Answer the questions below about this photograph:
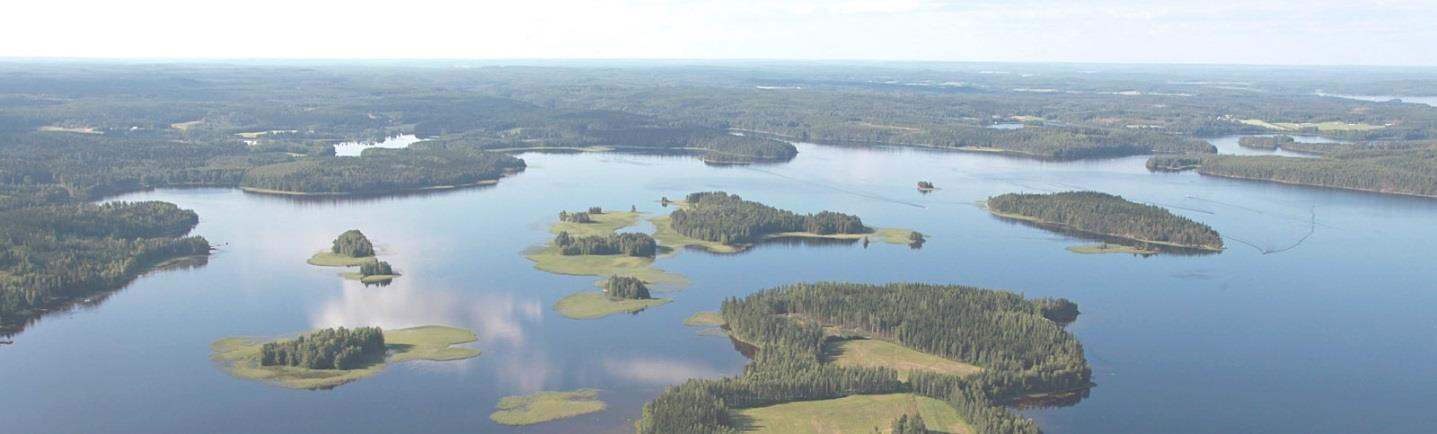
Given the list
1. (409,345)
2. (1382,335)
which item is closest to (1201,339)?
(1382,335)

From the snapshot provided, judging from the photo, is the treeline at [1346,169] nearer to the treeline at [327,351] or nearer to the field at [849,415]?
the field at [849,415]

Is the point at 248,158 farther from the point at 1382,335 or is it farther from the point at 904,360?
the point at 1382,335

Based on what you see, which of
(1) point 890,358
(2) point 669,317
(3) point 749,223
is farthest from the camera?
(3) point 749,223

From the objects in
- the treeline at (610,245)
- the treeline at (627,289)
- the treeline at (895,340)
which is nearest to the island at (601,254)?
the treeline at (610,245)

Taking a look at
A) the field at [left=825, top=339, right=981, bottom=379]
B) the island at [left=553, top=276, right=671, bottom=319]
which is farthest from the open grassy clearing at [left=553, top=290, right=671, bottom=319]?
the field at [left=825, top=339, right=981, bottom=379]

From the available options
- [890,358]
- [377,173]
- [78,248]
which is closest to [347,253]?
[78,248]

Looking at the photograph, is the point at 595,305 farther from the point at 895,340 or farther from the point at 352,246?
the point at 352,246
